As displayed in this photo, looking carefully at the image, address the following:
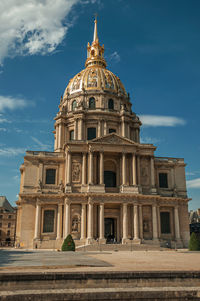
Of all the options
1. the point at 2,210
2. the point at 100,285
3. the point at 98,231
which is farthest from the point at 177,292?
the point at 2,210

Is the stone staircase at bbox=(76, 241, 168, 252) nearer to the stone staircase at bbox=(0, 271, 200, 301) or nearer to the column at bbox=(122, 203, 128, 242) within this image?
the column at bbox=(122, 203, 128, 242)

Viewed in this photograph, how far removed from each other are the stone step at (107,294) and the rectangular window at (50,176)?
118 ft

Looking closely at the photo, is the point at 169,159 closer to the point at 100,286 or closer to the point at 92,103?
the point at 92,103

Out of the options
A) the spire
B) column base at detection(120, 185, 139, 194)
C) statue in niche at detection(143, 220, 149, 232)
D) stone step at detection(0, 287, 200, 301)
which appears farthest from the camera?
the spire

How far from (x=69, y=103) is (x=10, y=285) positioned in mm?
51010

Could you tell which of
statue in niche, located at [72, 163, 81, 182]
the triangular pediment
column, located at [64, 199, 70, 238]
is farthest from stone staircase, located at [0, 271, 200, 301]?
the triangular pediment

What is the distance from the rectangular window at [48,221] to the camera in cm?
4228

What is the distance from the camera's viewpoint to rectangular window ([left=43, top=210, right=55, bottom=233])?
42.3 m

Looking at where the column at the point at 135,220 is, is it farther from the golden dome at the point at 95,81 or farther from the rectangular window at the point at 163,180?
the golden dome at the point at 95,81

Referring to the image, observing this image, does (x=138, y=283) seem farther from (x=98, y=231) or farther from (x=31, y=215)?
(x=31, y=215)

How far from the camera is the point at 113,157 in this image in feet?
153

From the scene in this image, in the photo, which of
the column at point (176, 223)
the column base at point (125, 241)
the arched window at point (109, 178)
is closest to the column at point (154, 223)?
the column at point (176, 223)

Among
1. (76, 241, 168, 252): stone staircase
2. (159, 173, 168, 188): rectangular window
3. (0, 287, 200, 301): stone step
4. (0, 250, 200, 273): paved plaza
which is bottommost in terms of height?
(76, 241, 168, 252): stone staircase

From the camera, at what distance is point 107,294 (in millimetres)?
9234
